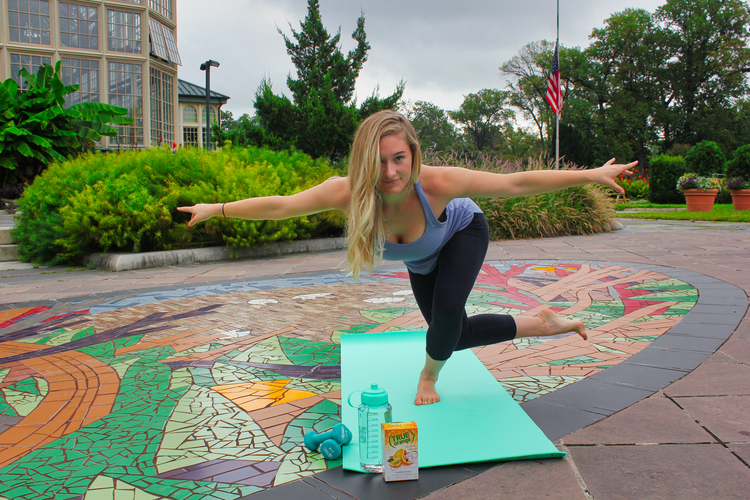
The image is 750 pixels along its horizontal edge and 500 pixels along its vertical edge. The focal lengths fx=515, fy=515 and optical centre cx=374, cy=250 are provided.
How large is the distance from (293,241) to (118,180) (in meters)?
2.94

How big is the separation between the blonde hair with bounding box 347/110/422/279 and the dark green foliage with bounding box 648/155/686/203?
75.2 feet

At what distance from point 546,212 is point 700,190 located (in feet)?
27.8

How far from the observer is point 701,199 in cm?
1634

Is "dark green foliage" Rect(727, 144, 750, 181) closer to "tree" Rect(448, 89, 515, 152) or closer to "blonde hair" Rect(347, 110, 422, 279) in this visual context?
"blonde hair" Rect(347, 110, 422, 279)

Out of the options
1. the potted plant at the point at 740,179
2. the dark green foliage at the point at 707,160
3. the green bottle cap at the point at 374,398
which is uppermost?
the dark green foliage at the point at 707,160

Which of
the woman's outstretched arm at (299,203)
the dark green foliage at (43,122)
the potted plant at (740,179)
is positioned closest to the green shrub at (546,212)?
the potted plant at (740,179)

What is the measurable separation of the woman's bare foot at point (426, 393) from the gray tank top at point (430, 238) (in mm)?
546

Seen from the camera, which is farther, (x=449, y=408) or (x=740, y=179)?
(x=740, y=179)

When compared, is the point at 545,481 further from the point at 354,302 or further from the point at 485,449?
the point at 354,302

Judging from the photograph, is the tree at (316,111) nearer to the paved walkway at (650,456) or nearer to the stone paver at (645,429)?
the paved walkway at (650,456)

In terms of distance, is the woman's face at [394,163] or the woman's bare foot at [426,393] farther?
the woman's bare foot at [426,393]

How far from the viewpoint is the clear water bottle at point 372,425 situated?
6.33 ft

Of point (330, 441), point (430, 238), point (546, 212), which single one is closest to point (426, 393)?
point (330, 441)

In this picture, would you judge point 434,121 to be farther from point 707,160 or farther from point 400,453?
point 400,453
